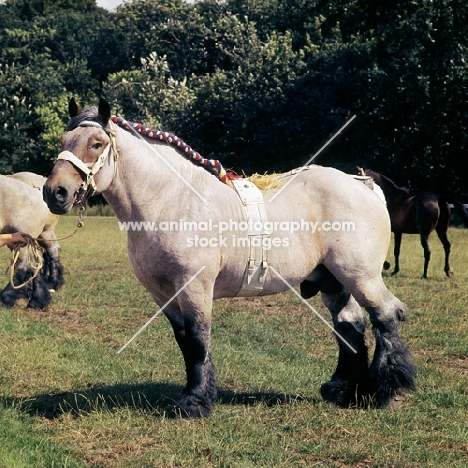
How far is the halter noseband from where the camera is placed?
5301 millimetres

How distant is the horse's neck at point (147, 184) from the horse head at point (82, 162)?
0.12 meters

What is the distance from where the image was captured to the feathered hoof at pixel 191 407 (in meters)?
5.56

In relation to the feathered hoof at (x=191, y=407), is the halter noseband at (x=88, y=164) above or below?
above

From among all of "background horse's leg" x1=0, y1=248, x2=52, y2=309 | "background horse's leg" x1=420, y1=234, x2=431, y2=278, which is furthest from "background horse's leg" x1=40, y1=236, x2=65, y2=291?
"background horse's leg" x1=420, y1=234, x2=431, y2=278

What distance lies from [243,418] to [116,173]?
2.12 metres

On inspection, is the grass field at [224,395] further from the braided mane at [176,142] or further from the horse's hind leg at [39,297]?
the braided mane at [176,142]

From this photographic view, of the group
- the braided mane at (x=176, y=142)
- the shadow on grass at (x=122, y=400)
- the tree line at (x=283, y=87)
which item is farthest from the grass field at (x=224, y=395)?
the tree line at (x=283, y=87)

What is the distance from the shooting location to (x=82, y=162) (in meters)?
5.36

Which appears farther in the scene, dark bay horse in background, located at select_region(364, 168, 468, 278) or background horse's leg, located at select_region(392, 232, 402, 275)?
dark bay horse in background, located at select_region(364, 168, 468, 278)

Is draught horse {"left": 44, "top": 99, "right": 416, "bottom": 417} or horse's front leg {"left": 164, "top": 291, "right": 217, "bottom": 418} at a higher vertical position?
draught horse {"left": 44, "top": 99, "right": 416, "bottom": 417}

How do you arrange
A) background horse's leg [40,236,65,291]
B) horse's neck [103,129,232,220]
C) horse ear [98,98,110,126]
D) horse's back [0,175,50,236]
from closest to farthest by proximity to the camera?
1. horse ear [98,98,110,126]
2. horse's neck [103,129,232,220]
3. horse's back [0,175,50,236]
4. background horse's leg [40,236,65,291]

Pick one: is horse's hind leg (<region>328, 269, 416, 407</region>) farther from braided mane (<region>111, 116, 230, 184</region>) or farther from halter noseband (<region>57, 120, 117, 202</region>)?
halter noseband (<region>57, 120, 117, 202</region>)

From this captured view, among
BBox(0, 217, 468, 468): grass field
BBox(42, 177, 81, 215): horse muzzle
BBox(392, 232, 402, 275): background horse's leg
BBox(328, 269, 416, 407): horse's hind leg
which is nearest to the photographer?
BBox(0, 217, 468, 468): grass field

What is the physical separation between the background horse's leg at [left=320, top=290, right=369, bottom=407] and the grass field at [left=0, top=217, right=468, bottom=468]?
19cm
